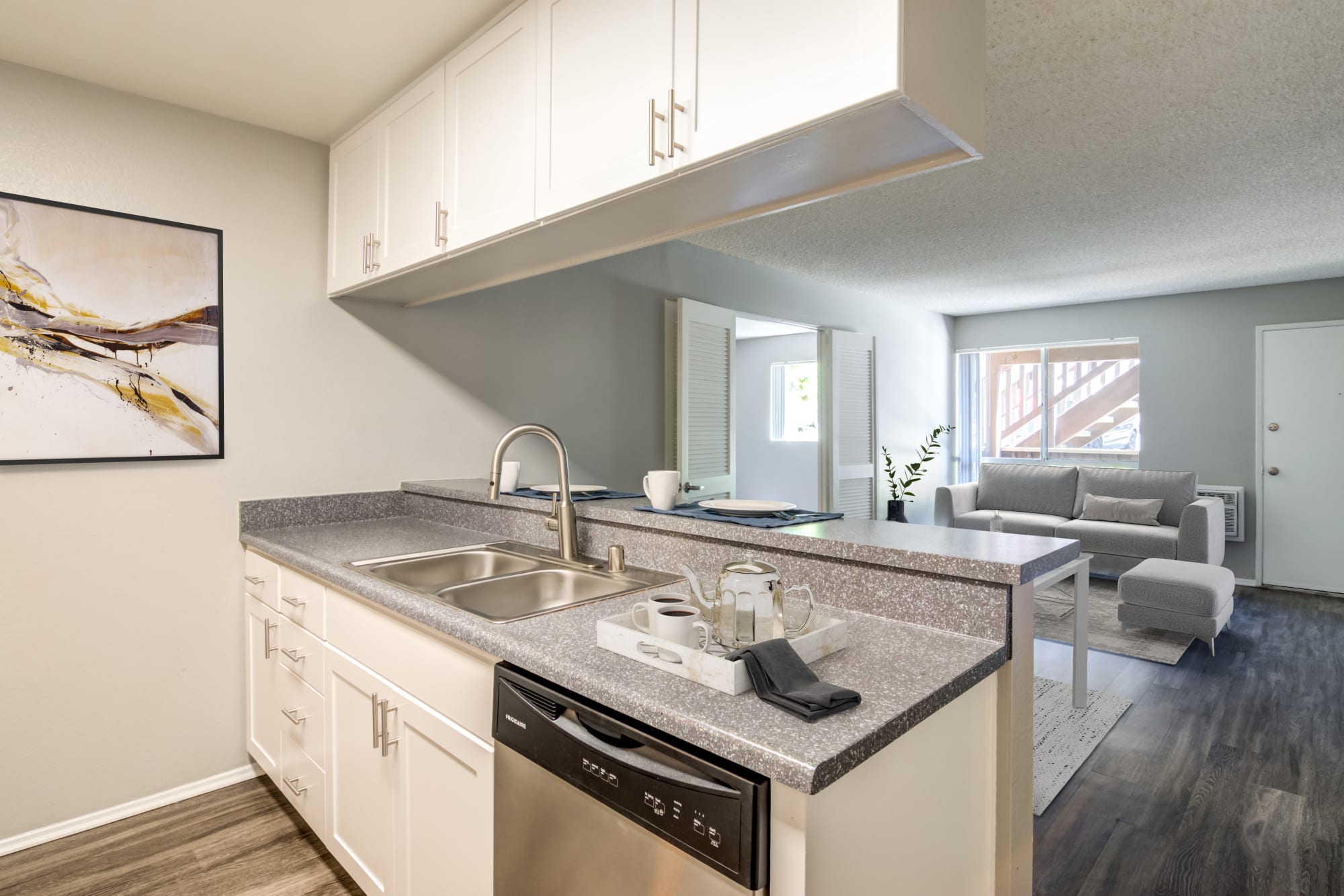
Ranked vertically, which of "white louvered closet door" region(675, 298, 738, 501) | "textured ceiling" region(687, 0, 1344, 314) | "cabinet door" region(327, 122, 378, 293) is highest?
"textured ceiling" region(687, 0, 1344, 314)

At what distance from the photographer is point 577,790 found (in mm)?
1024

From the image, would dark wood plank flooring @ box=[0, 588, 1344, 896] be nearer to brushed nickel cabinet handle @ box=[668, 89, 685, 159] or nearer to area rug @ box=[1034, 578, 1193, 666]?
area rug @ box=[1034, 578, 1193, 666]

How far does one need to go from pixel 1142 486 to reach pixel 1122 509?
0.97 feet

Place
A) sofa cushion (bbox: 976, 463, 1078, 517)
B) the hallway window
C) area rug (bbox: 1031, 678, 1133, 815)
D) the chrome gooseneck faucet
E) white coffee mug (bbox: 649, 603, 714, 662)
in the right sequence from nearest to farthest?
white coffee mug (bbox: 649, 603, 714, 662)
the chrome gooseneck faucet
area rug (bbox: 1031, 678, 1133, 815)
sofa cushion (bbox: 976, 463, 1078, 517)
the hallway window

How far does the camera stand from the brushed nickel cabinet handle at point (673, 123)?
1292 mm

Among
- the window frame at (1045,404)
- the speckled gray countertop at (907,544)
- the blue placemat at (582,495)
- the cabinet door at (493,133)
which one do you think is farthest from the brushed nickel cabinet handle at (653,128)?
the window frame at (1045,404)

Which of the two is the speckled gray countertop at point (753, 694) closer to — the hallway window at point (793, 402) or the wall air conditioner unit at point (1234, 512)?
the wall air conditioner unit at point (1234, 512)

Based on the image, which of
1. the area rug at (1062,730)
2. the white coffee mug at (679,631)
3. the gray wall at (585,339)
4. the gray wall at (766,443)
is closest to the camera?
the white coffee mug at (679,631)

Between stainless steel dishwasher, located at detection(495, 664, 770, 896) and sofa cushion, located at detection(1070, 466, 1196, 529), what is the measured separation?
585 centimetres

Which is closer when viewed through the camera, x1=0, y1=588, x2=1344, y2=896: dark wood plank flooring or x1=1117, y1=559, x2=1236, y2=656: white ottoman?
x1=0, y1=588, x2=1344, y2=896: dark wood plank flooring

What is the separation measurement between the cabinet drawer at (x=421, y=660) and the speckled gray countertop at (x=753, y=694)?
5 cm

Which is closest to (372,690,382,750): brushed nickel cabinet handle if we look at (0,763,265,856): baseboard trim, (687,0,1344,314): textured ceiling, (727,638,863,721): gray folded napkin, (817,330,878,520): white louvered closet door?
(727,638,863,721): gray folded napkin

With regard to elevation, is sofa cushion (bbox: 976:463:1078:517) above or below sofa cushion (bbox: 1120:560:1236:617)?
above

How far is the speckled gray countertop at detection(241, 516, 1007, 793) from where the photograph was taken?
2.65ft
